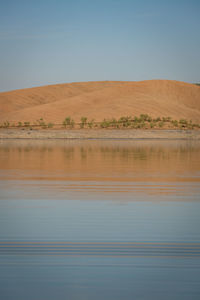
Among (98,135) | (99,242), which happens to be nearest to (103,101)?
(98,135)

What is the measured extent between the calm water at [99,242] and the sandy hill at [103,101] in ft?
228

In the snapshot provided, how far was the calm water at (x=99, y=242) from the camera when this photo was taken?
3838 millimetres

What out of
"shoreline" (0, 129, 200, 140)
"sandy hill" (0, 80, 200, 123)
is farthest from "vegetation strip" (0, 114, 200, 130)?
"shoreline" (0, 129, 200, 140)

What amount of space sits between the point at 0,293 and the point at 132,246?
176 cm

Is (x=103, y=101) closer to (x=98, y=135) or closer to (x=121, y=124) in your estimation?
(x=121, y=124)

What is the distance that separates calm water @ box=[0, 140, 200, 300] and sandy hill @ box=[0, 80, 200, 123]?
2737 inches

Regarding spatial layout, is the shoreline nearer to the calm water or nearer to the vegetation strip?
the vegetation strip

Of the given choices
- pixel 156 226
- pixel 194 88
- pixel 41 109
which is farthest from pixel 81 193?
pixel 194 88

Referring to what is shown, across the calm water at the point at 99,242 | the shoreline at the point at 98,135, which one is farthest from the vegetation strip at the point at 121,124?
the calm water at the point at 99,242

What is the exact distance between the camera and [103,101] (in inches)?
3686

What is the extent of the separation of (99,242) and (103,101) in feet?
292

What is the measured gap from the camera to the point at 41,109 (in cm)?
8919

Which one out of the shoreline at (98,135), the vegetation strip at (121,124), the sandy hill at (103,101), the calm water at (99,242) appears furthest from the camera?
the sandy hill at (103,101)

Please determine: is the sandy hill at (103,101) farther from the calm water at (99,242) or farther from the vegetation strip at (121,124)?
the calm water at (99,242)
